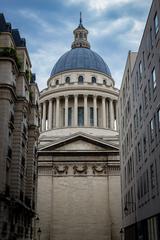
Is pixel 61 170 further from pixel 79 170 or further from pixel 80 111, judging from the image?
Result: pixel 80 111

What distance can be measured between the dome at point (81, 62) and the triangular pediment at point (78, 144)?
81.9 ft

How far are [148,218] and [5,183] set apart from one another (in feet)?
37.5

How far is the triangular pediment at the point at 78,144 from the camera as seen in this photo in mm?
61766

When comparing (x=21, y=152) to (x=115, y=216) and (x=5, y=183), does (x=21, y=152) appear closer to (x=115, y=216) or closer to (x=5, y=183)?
(x=5, y=183)

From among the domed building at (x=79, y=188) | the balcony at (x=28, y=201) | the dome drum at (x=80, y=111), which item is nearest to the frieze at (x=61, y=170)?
the domed building at (x=79, y=188)

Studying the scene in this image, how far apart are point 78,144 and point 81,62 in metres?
27.3

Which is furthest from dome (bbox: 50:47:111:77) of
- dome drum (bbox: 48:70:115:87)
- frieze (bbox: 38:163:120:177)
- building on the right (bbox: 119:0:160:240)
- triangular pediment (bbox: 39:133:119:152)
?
building on the right (bbox: 119:0:160:240)

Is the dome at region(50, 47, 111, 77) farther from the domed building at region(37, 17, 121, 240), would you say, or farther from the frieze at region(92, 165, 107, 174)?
A: the frieze at region(92, 165, 107, 174)

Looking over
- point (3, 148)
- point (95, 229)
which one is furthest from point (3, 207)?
point (95, 229)

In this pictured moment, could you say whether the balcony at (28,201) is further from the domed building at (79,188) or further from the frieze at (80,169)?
the frieze at (80,169)

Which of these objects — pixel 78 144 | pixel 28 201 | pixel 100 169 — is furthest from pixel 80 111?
pixel 28 201

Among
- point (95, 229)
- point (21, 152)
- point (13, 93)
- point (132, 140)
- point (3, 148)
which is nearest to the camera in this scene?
point (3, 148)

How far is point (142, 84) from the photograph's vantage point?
33.2 meters

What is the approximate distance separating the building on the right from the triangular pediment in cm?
1744
